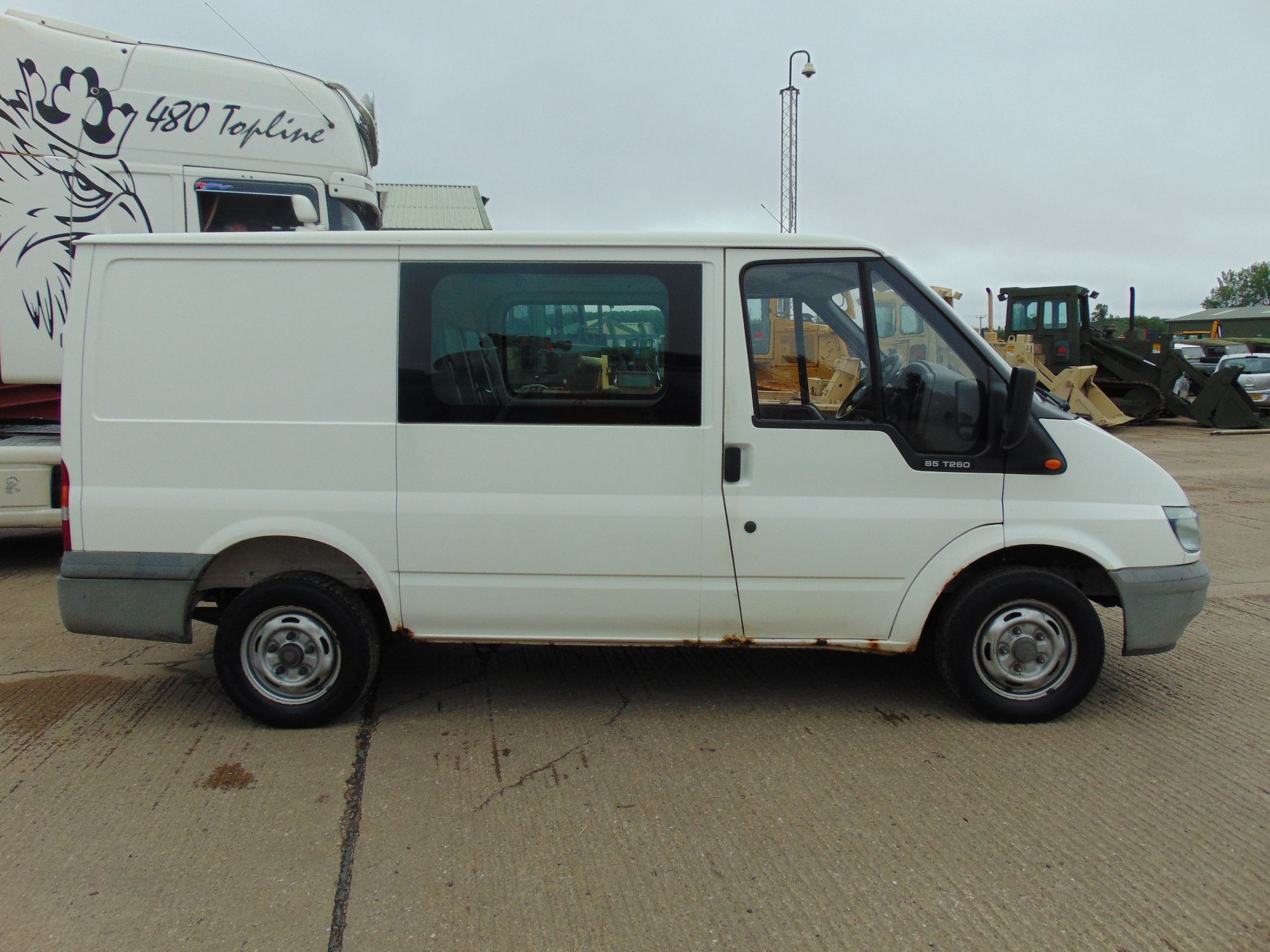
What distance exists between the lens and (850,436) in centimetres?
395

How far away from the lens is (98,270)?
402cm

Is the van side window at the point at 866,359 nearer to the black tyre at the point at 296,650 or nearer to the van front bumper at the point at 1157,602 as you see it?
the van front bumper at the point at 1157,602

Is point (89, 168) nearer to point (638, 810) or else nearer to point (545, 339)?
point (545, 339)

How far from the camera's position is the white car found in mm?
20891

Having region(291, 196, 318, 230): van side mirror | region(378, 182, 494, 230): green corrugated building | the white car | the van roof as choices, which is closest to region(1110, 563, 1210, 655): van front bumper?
the van roof

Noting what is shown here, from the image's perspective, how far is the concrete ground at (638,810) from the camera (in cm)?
280

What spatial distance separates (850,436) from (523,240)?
5.12 ft

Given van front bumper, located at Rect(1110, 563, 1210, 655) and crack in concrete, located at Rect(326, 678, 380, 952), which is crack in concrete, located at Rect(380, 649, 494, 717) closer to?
crack in concrete, located at Rect(326, 678, 380, 952)

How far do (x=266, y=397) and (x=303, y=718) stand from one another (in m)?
1.38

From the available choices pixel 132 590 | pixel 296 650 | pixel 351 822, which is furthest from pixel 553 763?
pixel 132 590

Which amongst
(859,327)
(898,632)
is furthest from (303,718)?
(859,327)

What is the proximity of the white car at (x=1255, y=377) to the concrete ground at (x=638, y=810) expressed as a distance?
62.2 feet

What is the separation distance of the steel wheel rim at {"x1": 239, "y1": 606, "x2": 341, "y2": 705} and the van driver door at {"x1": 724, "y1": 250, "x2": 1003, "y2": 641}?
179 centimetres

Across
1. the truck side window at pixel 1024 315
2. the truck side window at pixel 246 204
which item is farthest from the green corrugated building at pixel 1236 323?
the truck side window at pixel 246 204
